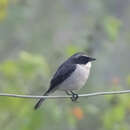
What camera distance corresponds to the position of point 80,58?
10.8 m

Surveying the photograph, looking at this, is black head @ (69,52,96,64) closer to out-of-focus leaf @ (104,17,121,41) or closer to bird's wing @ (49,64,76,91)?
bird's wing @ (49,64,76,91)

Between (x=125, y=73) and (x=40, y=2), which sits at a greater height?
(x=40, y=2)

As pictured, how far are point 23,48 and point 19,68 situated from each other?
296 cm

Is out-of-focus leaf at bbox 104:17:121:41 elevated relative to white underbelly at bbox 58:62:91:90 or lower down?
elevated

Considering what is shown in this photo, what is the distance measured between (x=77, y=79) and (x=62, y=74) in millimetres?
207

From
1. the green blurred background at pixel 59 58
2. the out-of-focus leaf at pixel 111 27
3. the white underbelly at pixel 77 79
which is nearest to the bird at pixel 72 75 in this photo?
the white underbelly at pixel 77 79

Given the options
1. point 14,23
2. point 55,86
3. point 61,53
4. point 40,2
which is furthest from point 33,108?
point 40,2

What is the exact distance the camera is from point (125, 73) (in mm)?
14539

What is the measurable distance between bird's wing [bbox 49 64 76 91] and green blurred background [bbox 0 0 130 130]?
9.7 inches

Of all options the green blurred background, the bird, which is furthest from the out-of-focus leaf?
the bird

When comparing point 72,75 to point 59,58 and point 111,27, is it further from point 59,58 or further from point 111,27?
point 111,27

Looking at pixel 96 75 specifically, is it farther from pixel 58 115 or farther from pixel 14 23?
pixel 58 115

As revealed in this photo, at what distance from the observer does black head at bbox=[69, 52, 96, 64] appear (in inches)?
425

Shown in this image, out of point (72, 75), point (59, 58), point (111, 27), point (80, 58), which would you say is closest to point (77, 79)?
point (72, 75)
